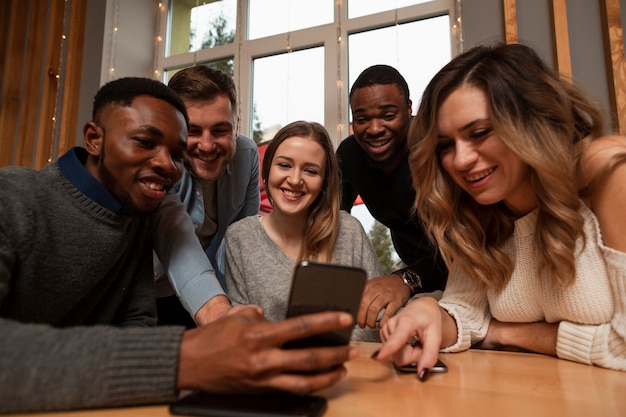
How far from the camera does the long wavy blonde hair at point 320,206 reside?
1486 millimetres

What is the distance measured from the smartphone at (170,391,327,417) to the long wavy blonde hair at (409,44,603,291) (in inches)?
25.5

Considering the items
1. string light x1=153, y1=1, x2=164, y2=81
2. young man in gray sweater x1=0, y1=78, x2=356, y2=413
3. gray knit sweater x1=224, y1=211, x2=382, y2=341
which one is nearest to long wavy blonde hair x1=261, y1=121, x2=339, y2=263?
gray knit sweater x1=224, y1=211, x2=382, y2=341

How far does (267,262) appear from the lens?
4.83 feet

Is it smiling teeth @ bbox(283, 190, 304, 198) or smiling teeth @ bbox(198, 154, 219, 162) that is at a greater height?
smiling teeth @ bbox(198, 154, 219, 162)

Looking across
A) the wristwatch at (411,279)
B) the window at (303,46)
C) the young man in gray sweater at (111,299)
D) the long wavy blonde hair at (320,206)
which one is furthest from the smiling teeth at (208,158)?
the window at (303,46)

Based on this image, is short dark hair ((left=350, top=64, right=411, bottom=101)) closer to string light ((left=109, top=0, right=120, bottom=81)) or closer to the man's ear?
the man's ear

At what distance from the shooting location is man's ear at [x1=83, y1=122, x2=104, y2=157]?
3.20 feet

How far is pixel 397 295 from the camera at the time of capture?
4.03 feet

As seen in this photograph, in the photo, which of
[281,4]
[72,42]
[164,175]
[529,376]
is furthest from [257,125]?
[529,376]

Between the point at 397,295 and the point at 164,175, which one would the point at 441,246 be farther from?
the point at 164,175

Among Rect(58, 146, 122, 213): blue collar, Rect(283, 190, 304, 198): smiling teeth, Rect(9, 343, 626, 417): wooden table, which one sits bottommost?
Rect(9, 343, 626, 417): wooden table

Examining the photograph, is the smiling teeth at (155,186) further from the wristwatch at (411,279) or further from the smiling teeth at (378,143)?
the smiling teeth at (378,143)

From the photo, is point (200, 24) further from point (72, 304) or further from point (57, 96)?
point (72, 304)

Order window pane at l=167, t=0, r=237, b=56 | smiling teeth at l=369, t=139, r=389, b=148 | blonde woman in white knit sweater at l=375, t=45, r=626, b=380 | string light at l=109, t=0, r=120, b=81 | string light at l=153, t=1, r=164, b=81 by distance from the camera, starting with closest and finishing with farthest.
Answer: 1. blonde woman in white knit sweater at l=375, t=45, r=626, b=380
2. smiling teeth at l=369, t=139, r=389, b=148
3. string light at l=109, t=0, r=120, b=81
4. window pane at l=167, t=0, r=237, b=56
5. string light at l=153, t=1, r=164, b=81
